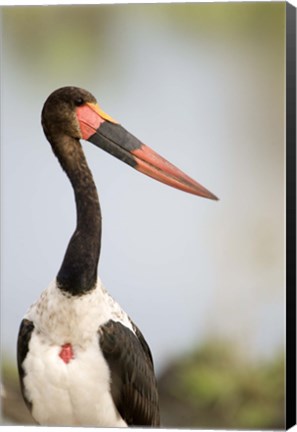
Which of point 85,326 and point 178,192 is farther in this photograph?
point 178,192

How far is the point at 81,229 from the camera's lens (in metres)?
4.69

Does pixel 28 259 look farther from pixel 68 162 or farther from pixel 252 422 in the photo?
pixel 252 422

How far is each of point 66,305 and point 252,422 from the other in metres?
0.90

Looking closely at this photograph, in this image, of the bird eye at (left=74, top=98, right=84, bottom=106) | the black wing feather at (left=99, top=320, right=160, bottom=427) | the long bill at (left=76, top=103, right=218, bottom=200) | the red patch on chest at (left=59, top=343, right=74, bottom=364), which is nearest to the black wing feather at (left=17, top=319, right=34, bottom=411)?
the red patch on chest at (left=59, top=343, right=74, bottom=364)

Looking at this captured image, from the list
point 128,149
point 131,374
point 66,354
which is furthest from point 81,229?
point 131,374

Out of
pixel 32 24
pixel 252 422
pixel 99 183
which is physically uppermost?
pixel 32 24

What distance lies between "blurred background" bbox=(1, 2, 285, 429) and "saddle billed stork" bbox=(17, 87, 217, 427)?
0.06m

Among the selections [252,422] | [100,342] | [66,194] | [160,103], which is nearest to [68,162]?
[66,194]

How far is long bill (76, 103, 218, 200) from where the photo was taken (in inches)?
187

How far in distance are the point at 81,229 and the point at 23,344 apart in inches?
21.0

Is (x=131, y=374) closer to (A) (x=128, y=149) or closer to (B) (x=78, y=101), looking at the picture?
(A) (x=128, y=149)

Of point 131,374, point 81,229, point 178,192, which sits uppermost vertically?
point 178,192

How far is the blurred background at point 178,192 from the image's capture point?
15.4 ft

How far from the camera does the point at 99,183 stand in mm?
4809
